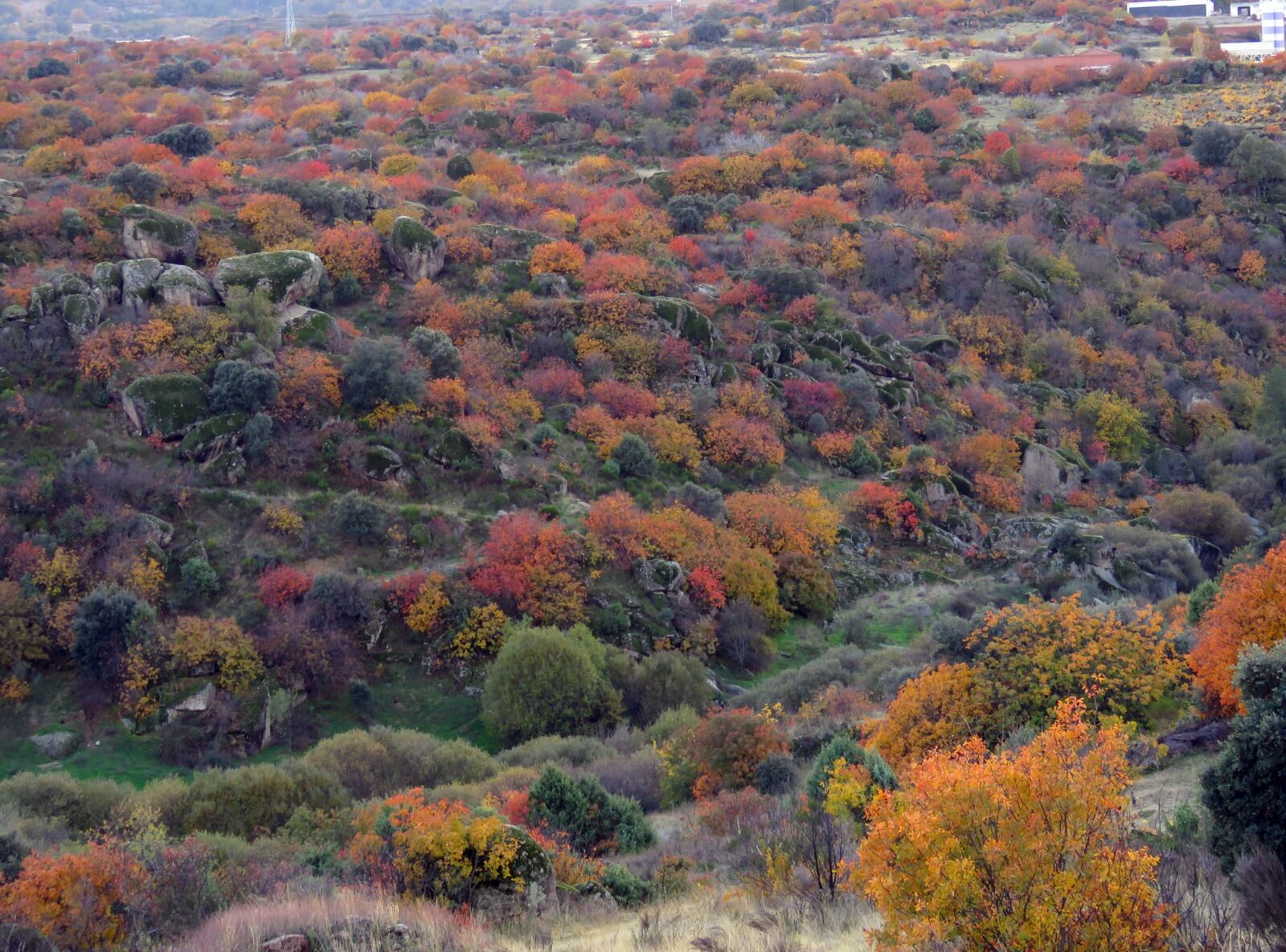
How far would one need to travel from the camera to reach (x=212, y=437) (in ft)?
114

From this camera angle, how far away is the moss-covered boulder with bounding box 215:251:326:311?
133ft

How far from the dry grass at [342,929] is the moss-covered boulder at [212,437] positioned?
2534 centimetres

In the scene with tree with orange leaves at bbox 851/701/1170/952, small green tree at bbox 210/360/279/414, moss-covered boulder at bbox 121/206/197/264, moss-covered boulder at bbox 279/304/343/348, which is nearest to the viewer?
tree with orange leaves at bbox 851/701/1170/952

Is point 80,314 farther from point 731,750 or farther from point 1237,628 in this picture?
point 1237,628

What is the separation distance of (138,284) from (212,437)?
8.40m

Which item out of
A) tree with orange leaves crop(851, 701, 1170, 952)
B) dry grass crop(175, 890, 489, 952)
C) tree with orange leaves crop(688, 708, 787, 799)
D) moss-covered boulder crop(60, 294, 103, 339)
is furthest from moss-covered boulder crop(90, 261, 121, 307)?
tree with orange leaves crop(851, 701, 1170, 952)

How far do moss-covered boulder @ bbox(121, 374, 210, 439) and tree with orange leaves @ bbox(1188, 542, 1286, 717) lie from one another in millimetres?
31261

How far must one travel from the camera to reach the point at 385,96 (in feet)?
256

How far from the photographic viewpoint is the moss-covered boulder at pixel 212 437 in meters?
34.6

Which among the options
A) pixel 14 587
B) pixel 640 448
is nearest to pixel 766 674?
pixel 640 448

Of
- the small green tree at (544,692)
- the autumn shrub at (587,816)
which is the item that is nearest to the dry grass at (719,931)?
the autumn shrub at (587,816)

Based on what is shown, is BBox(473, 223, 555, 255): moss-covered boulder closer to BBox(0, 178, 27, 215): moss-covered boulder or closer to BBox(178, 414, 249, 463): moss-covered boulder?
BBox(178, 414, 249, 463): moss-covered boulder

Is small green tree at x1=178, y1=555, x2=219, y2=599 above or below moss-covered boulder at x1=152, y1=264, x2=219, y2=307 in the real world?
below

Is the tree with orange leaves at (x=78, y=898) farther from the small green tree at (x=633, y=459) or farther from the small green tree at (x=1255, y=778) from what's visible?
the small green tree at (x=633, y=459)
